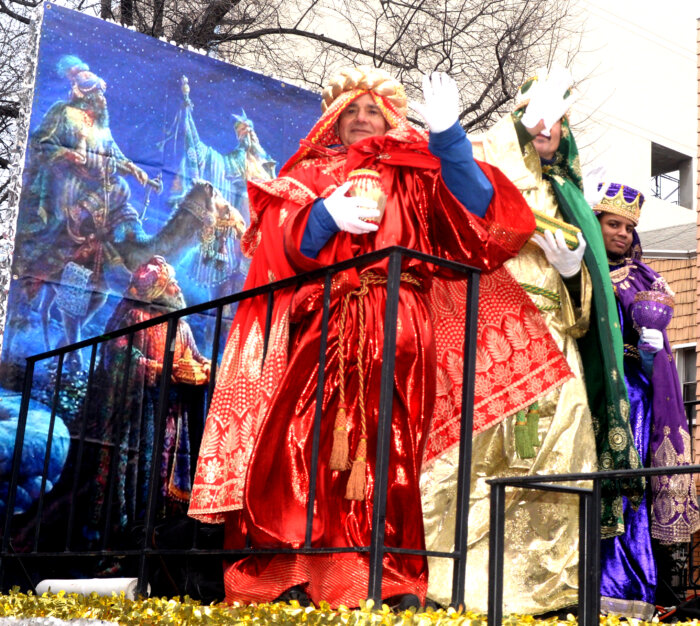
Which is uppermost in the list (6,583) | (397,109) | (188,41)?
(188,41)

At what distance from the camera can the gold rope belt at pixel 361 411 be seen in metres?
3.46

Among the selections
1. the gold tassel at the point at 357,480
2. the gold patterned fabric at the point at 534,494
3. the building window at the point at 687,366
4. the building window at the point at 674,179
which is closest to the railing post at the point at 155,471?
the gold tassel at the point at 357,480

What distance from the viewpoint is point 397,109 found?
454cm

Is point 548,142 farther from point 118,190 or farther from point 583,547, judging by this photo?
point 583,547

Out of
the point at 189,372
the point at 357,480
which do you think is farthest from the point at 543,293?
the point at 189,372

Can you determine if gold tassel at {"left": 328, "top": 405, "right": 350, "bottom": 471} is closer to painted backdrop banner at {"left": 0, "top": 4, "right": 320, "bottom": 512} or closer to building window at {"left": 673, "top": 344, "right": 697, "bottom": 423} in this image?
painted backdrop banner at {"left": 0, "top": 4, "right": 320, "bottom": 512}

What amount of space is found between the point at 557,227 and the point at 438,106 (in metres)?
1.01

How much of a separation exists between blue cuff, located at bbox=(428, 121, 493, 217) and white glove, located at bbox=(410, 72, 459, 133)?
30 mm

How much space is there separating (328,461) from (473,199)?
107cm

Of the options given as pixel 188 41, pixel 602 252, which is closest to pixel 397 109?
pixel 602 252

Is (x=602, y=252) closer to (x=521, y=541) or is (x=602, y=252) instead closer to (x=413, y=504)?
(x=521, y=541)

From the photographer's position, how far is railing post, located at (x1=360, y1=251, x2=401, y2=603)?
3.12 m

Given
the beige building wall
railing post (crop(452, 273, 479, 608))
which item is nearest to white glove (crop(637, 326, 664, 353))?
railing post (crop(452, 273, 479, 608))

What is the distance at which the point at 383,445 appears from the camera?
3.17 m
